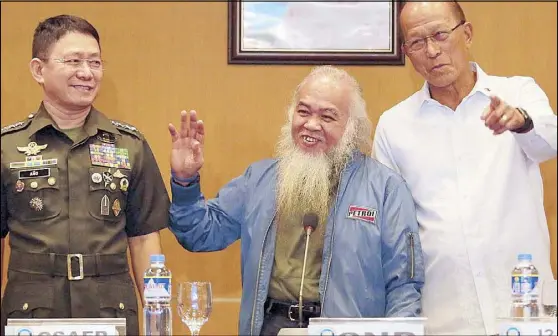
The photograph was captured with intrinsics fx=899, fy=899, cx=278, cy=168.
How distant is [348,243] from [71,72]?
1.13 m

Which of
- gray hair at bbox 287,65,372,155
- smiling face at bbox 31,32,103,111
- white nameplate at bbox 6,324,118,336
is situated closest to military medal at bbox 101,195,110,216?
smiling face at bbox 31,32,103,111

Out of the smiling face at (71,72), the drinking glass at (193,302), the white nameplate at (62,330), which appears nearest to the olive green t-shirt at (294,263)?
the drinking glass at (193,302)

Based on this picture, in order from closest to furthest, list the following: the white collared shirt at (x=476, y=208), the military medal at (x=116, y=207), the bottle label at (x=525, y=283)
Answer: the bottle label at (x=525, y=283) → the white collared shirt at (x=476, y=208) → the military medal at (x=116, y=207)

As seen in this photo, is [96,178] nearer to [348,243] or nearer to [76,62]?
[76,62]

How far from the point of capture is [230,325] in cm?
414

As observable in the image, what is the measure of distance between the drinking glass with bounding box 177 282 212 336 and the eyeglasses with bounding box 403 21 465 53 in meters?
1.22

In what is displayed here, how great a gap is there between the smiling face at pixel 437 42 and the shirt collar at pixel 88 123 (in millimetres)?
1116

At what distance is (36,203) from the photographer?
307 centimetres

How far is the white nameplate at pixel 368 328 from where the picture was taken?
7.54ft

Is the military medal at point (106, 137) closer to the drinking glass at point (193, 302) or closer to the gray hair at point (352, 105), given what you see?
the gray hair at point (352, 105)

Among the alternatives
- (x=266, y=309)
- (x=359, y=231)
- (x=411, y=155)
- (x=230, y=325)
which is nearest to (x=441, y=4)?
(x=411, y=155)

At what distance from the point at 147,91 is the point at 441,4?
155 centimetres

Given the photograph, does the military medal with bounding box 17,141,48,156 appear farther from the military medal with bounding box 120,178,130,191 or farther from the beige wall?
A: the beige wall

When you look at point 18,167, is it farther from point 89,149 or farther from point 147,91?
point 147,91
